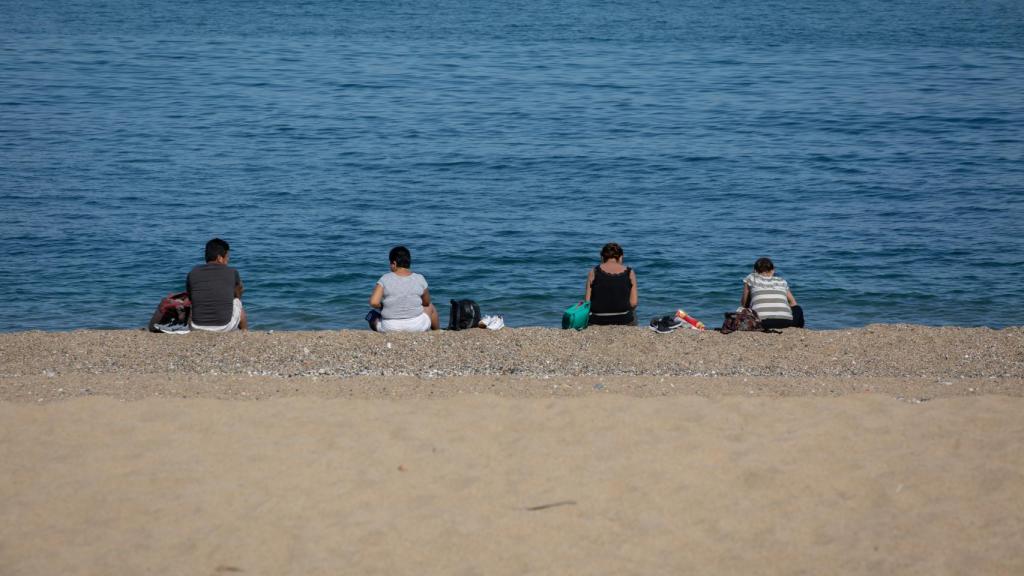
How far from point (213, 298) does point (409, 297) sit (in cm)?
206

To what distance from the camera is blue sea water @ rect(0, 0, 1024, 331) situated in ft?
58.4

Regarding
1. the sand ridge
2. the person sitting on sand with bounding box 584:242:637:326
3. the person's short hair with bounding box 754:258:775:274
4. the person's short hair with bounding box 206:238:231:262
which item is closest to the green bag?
the person sitting on sand with bounding box 584:242:637:326

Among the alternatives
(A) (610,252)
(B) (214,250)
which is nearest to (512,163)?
(A) (610,252)

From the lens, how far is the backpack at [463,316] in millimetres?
12078

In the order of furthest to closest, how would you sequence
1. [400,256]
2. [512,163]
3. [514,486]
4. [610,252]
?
[512,163] → [610,252] → [400,256] → [514,486]

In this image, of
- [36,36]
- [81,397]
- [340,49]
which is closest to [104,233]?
[81,397]

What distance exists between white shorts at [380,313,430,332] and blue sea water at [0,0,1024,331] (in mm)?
4237

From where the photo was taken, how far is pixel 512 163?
1027 inches

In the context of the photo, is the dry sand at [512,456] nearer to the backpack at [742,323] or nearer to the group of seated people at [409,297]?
the backpack at [742,323]

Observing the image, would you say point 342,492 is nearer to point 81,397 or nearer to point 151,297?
point 81,397

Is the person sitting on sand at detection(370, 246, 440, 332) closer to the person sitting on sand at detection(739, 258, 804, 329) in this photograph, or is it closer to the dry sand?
the dry sand

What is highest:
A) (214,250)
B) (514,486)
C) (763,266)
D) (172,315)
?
(214,250)

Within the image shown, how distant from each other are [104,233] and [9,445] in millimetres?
12446

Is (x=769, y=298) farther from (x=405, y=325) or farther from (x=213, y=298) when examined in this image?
(x=213, y=298)
